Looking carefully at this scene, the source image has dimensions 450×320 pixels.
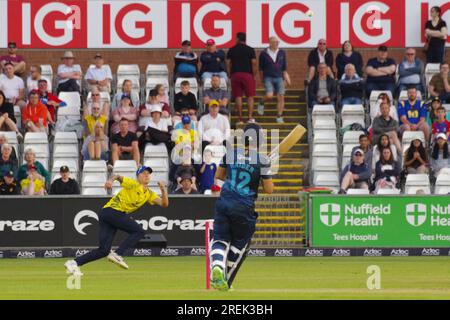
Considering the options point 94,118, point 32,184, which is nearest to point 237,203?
point 32,184

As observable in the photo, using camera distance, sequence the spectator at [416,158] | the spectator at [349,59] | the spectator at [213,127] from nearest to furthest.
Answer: the spectator at [416,158] → the spectator at [213,127] → the spectator at [349,59]

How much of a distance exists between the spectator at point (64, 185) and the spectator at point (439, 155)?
709 cm

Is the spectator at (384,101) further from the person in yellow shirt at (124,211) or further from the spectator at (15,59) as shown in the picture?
the person in yellow shirt at (124,211)

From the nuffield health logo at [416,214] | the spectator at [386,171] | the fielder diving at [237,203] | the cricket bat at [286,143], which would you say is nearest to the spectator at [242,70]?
the spectator at [386,171]

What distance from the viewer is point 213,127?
1104 inches

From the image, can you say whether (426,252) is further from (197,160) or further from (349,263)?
(197,160)

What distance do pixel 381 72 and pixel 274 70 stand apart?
231 centimetres

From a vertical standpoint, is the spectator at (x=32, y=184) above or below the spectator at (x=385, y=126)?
below

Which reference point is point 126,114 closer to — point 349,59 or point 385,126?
point 349,59

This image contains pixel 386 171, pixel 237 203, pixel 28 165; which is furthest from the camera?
pixel 386 171

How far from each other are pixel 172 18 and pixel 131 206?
12.0 m

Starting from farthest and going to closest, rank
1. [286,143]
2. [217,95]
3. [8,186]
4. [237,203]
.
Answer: [217,95] < [8,186] < [286,143] < [237,203]

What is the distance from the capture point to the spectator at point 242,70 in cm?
2933

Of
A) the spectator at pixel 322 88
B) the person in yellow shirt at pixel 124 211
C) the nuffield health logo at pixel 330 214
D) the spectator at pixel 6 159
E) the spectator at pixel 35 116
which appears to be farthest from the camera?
the spectator at pixel 322 88
